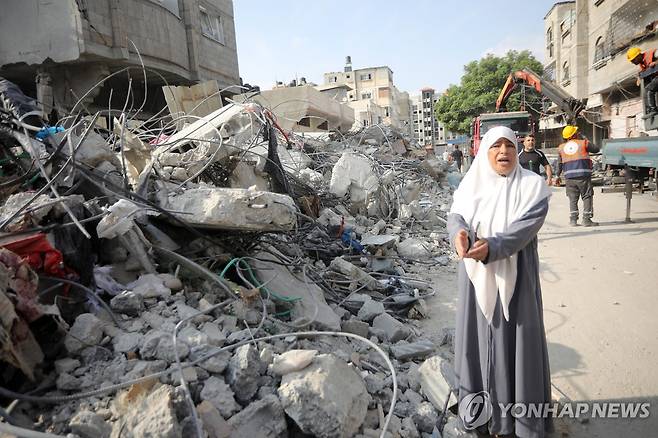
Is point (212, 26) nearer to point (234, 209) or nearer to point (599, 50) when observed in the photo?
point (234, 209)

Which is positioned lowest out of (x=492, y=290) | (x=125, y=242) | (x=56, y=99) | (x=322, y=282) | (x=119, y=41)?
(x=322, y=282)

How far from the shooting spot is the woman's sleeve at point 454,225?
1.96 m

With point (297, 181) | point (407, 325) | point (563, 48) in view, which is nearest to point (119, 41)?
point (297, 181)

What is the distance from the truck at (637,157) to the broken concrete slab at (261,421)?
7.10 meters

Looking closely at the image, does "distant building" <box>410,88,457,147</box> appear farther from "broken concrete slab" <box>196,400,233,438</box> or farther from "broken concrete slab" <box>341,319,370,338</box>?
"broken concrete slab" <box>196,400,233,438</box>

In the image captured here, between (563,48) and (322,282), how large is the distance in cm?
3047

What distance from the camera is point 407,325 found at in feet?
11.5

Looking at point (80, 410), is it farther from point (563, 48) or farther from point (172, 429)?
point (563, 48)

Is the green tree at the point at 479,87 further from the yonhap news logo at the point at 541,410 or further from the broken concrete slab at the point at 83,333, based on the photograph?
the broken concrete slab at the point at 83,333

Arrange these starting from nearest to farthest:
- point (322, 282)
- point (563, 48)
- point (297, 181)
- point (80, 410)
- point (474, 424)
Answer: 1. point (80, 410)
2. point (474, 424)
3. point (322, 282)
4. point (297, 181)
5. point (563, 48)

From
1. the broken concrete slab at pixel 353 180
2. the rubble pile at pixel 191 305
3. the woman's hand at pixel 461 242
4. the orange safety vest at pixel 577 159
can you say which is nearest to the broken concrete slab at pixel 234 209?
the rubble pile at pixel 191 305

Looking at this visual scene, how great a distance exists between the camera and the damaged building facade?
8.76m

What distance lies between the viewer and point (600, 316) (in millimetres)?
3461

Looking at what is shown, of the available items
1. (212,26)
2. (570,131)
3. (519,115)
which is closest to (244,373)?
(570,131)
